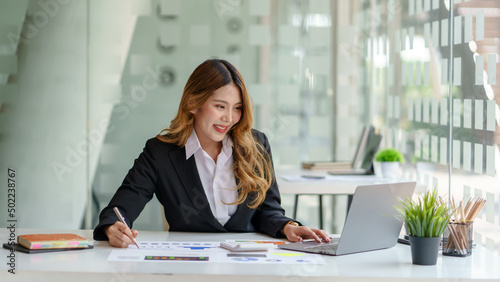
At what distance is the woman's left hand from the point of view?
84.5 inches

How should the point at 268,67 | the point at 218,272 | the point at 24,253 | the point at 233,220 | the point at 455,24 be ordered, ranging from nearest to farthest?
the point at 218,272 < the point at 24,253 < the point at 233,220 < the point at 455,24 < the point at 268,67

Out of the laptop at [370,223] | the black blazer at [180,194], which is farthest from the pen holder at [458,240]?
the black blazer at [180,194]

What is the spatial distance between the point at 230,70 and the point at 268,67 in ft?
7.90

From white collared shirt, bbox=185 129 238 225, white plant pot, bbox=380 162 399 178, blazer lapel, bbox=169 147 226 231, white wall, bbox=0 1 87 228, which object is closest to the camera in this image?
blazer lapel, bbox=169 147 226 231

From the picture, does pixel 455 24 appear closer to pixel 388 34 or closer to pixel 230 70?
pixel 230 70

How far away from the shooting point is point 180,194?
244 cm

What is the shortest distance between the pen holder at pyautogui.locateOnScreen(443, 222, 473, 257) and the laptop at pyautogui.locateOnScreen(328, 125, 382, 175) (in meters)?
2.05

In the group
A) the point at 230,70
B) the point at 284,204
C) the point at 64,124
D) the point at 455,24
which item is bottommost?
the point at 284,204

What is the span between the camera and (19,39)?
14.9 ft

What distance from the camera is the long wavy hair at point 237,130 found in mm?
2443

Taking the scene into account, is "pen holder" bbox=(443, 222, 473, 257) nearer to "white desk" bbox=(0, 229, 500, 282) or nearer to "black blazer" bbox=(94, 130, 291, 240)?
"white desk" bbox=(0, 229, 500, 282)

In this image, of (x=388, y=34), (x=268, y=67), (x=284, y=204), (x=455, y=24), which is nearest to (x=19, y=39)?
(x=268, y=67)

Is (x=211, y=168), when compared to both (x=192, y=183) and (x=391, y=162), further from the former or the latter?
(x=391, y=162)

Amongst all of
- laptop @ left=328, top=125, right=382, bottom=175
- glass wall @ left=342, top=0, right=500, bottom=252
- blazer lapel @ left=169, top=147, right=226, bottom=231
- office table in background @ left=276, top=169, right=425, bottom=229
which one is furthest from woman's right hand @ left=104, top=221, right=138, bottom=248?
laptop @ left=328, top=125, right=382, bottom=175
